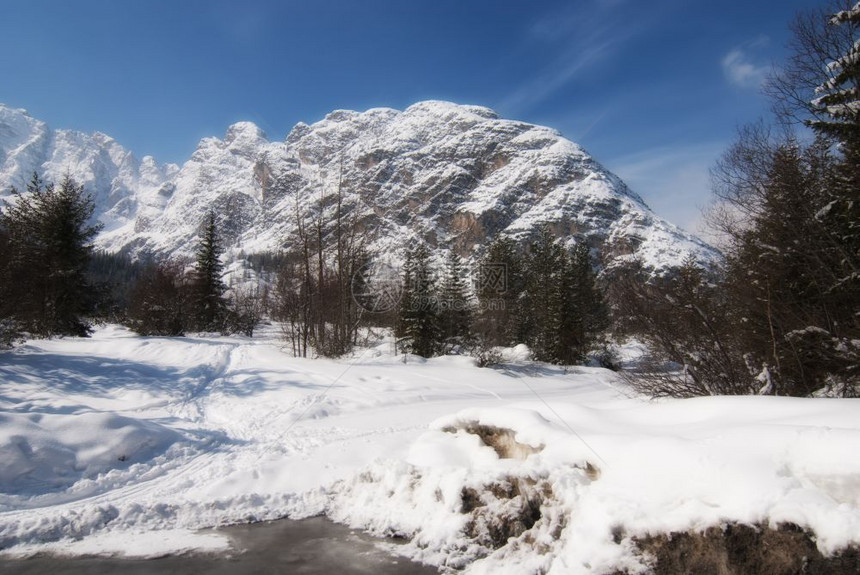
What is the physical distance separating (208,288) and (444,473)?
36.0 m

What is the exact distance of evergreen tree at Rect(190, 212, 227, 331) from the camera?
118 feet

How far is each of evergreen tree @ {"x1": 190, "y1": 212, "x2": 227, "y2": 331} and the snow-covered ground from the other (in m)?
26.2

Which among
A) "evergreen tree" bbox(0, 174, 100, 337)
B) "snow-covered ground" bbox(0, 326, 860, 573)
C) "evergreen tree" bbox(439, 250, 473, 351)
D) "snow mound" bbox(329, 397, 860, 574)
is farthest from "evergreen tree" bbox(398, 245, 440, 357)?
"snow mound" bbox(329, 397, 860, 574)

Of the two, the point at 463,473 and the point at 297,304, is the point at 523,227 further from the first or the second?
the point at 463,473

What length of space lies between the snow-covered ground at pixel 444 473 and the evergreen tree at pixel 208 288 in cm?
2620

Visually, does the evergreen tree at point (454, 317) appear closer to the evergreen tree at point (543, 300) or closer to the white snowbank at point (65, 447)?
the evergreen tree at point (543, 300)

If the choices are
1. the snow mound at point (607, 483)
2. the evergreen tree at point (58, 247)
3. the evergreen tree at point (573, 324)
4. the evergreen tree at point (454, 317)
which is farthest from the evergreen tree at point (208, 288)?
the snow mound at point (607, 483)

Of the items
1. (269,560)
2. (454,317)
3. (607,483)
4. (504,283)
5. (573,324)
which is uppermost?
(504,283)

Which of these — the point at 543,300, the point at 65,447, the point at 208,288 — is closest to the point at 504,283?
the point at 543,300

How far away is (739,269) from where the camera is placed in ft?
31.5

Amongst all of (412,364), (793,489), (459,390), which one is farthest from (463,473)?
(412,364)

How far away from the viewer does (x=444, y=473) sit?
5.59 metres

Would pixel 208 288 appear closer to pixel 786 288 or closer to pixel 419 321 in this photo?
pixel 419 321

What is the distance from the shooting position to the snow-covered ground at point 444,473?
3408 mm
